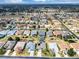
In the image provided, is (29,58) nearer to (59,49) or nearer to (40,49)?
(40,49)

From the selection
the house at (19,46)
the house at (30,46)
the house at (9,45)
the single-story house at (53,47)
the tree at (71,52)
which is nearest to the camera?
the tree at (71,52)

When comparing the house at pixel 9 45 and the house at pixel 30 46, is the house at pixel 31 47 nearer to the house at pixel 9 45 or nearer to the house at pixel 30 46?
the house at pixel 30 46

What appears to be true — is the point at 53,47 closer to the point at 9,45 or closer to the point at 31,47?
the point at 31,47

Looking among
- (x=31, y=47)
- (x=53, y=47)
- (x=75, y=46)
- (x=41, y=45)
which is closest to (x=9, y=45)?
(x=31, y=47)

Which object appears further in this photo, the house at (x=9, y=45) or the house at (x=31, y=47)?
the house at (x=9, y=45)

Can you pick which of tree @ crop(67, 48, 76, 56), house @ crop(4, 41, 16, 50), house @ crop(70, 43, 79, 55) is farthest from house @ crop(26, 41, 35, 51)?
house @ crop(70, 43, 79, 55)

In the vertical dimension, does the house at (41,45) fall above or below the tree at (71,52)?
Result: below

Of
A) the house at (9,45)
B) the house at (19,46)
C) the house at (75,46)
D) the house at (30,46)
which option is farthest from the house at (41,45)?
the house at (75,46)

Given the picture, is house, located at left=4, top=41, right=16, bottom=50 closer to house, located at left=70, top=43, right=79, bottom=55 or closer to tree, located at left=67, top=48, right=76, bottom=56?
tree, located at left=67, top=48, right=76, bottom=56

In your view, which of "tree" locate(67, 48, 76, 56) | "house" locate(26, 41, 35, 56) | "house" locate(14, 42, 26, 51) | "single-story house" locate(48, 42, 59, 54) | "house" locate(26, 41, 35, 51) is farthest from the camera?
"house" locate(26, 41, 35, 51)

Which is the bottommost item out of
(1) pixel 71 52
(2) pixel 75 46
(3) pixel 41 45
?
(2) pixel 75 46

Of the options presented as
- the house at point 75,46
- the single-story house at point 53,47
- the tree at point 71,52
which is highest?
the tree at point 71,52
